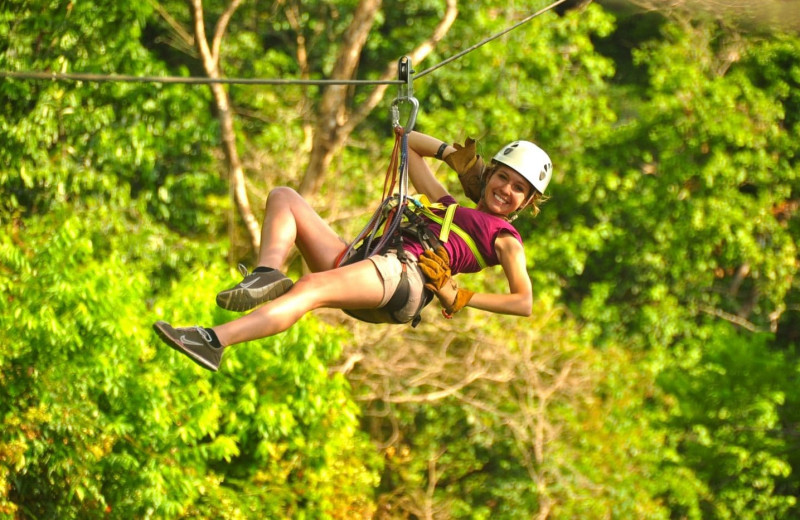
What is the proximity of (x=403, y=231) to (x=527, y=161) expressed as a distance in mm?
458

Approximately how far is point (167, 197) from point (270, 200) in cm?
603

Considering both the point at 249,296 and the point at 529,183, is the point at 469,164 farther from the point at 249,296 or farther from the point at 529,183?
the point at 249,296

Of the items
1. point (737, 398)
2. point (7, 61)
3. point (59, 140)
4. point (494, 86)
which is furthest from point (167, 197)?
point (737, 398)

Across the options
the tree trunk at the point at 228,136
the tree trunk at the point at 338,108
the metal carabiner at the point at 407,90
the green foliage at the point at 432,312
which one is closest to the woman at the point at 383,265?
the metal carabiner at the point at 407,90

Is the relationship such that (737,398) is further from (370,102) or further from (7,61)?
(7,61)

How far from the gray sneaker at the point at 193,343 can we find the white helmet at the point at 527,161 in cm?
115

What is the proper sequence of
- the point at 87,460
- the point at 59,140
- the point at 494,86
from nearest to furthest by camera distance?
1. the point at 87,460
2. the point at 59,140
3. the point at 494,86

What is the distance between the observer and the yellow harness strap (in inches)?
149

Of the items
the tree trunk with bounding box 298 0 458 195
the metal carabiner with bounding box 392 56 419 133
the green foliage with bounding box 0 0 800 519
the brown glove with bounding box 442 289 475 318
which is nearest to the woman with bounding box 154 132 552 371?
the brown glove with bounding box 442 289 475 318

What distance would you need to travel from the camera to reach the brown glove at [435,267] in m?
3.67

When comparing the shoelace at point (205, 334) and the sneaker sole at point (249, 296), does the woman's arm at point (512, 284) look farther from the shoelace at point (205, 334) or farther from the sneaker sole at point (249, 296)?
the shoelace at point (205, 334)

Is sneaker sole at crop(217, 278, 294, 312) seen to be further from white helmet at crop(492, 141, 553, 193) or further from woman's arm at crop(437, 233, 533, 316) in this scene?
white helmet at crop(492, 141, 553, 193)

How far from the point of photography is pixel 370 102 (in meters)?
9.09

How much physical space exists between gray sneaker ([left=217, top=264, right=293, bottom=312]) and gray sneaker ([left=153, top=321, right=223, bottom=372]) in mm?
115
